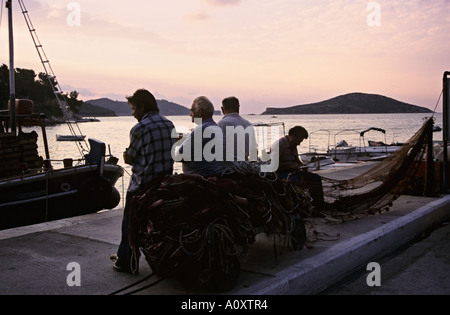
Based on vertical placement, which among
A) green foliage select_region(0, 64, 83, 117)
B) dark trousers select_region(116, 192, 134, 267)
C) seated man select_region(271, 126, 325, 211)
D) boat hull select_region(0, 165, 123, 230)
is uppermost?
green foliage select_region(0, 64, 83, 117)

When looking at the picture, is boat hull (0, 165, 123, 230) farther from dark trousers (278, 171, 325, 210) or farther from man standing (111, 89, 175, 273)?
man standing (111, 89, 175, 273)

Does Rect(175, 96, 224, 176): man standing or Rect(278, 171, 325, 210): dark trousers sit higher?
Rect(175, 96, 224, 176): man standing

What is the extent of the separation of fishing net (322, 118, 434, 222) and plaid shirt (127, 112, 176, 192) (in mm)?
3687

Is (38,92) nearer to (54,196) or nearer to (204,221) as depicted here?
(54,196)

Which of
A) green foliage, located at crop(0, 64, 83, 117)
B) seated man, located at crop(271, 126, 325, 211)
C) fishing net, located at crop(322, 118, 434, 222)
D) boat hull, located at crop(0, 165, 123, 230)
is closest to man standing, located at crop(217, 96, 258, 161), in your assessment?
seated man, located at crop(271, 126, 325, 211)

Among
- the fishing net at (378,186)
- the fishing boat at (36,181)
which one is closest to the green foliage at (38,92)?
the fishing boat at (36,181)

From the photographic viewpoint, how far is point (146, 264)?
16.8ft

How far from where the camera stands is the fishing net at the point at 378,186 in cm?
753

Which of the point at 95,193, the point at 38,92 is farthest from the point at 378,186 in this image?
the point at 38,92

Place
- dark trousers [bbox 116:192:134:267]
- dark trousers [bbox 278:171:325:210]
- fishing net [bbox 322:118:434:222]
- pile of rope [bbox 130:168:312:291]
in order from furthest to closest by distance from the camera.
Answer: fishing net [bbox 322:118:434:222] → dark trousers [bbox 278:171:325:210] → dark trousers [bbox 116:192:134:267] → pile of rope [bbox 130:168:312:291]

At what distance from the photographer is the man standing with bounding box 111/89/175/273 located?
4.62 metres

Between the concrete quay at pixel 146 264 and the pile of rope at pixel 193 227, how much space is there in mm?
219
